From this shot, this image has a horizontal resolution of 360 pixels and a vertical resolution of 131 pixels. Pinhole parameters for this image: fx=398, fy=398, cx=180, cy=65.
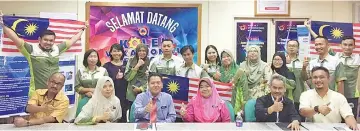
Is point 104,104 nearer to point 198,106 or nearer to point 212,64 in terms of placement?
point 198,106

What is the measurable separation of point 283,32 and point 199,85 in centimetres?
230

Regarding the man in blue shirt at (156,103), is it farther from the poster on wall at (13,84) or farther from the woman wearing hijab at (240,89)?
the poster on wall at (13,84)

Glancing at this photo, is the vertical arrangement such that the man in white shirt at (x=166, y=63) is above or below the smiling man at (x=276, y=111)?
above

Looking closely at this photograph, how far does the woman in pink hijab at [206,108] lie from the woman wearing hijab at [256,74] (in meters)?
0.70

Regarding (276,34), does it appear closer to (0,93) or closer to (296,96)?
(296,96)

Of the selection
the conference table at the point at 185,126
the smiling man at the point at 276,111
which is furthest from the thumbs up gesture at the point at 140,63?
the smiling man at the point at 276,111

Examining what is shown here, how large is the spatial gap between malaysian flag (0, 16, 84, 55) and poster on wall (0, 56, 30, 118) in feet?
0.69

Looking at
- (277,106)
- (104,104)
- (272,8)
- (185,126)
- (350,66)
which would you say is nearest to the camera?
(185,126)

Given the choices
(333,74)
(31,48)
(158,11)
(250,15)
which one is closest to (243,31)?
(250,15)

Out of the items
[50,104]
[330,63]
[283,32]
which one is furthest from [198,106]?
[283,32]

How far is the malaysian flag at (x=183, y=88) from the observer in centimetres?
414

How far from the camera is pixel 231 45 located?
217 inches

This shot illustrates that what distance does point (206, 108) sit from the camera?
12.0 feet

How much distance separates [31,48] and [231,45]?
2684 mm
